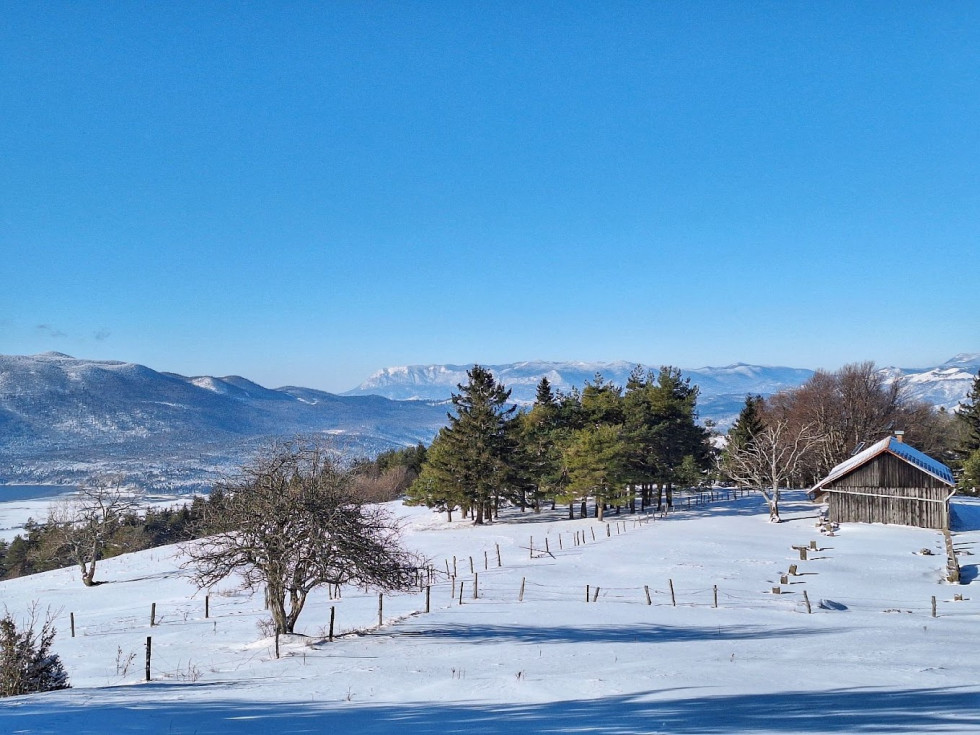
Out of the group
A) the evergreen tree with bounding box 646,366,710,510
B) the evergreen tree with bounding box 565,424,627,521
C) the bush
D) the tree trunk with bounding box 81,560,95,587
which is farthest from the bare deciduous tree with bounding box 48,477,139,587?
the evergreen tree with bounding box 646,366,710,510

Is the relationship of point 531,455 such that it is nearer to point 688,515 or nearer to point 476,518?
point 476,518

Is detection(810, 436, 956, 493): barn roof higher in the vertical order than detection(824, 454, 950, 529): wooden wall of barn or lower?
higher

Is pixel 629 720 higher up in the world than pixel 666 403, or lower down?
lower down

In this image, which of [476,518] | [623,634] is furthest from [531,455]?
[623,634]

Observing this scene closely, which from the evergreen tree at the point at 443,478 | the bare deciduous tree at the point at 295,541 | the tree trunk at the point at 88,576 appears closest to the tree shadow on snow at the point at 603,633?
the bare deciduous tree at the point at 295,541

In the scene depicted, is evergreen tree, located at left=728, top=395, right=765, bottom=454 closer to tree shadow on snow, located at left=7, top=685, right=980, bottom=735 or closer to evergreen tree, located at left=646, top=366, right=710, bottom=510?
evergreen tree, located at left=646, top=366, right=710, bottom=510

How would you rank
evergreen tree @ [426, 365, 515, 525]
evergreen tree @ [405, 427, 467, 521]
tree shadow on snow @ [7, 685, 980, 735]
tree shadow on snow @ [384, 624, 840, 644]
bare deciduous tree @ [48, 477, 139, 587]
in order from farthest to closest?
1. evergreen tree @ [405, 427, 467, 521]
2. evergreen tree @ [426, 365, 515, 525]
3. bare deciduous tree @ [48, 477, 139, 587]
4. tree shadow on snow @ [384, 624, 840, 644]
5. tree shadow on snow @ [7, 685, 980, 735]

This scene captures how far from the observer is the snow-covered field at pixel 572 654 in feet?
33.1

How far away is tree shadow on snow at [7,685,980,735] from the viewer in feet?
30.8

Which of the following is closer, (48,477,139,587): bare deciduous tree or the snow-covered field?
the snow-covered field

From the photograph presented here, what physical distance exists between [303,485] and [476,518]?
37.6 metres

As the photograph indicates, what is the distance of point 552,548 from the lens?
1513 inches

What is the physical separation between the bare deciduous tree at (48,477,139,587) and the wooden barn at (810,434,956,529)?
47912 millimetres

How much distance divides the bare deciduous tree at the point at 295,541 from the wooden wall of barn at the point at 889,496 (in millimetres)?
36600
